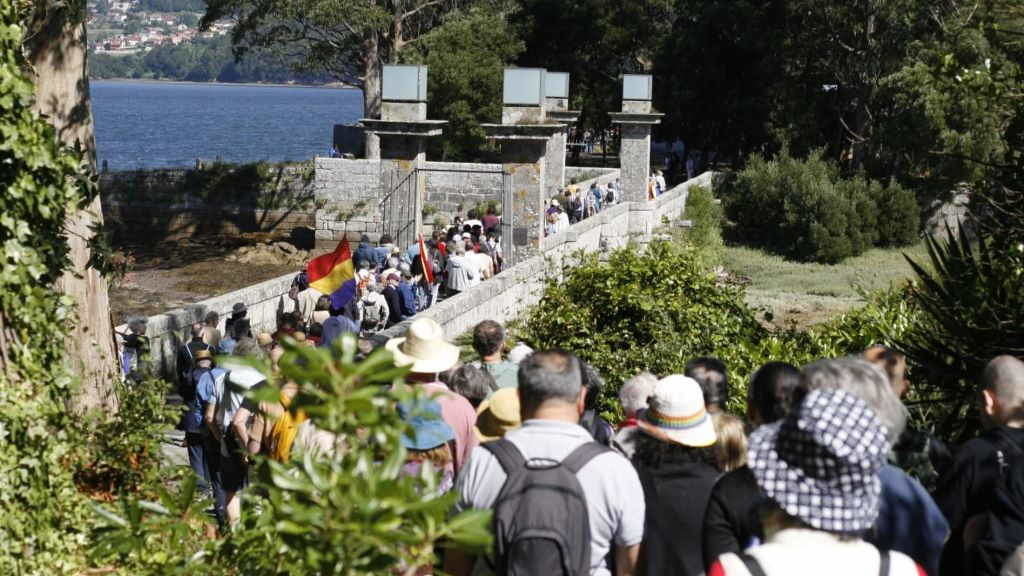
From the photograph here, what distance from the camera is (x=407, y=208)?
67.8 feet

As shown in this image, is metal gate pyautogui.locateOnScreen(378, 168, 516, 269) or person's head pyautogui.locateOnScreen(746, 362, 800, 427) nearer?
person's head pyautogui.locateOnScreen(746, 362, 800, 427)

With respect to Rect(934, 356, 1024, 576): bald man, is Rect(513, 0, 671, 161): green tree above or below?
above

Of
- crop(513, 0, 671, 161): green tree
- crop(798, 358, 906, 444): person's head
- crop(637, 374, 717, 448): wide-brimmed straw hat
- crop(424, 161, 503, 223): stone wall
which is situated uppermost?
crop(513, 0, 671, 161): green tree

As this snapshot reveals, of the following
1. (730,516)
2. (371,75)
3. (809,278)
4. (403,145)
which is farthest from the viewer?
(371,75)

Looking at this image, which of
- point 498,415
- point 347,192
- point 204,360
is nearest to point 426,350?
point 498,415

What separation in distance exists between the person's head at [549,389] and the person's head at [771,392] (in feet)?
2.75

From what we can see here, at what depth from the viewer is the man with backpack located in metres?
4.00

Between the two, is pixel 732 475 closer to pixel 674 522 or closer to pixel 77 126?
pixel 674 522

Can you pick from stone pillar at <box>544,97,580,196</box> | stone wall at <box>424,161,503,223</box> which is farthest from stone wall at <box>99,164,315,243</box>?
stone pillar at <box>544,97,580,196</box>

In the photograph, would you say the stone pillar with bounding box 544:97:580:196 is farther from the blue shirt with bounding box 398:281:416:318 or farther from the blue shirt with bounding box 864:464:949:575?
the blue shirt with bounding box 864:464:949:575

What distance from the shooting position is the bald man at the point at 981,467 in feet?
14.9

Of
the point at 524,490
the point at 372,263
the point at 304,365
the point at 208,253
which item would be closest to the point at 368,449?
the point at 304,365

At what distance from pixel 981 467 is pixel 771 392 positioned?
797mm

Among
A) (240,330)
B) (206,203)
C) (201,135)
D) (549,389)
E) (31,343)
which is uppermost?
(549,389)
